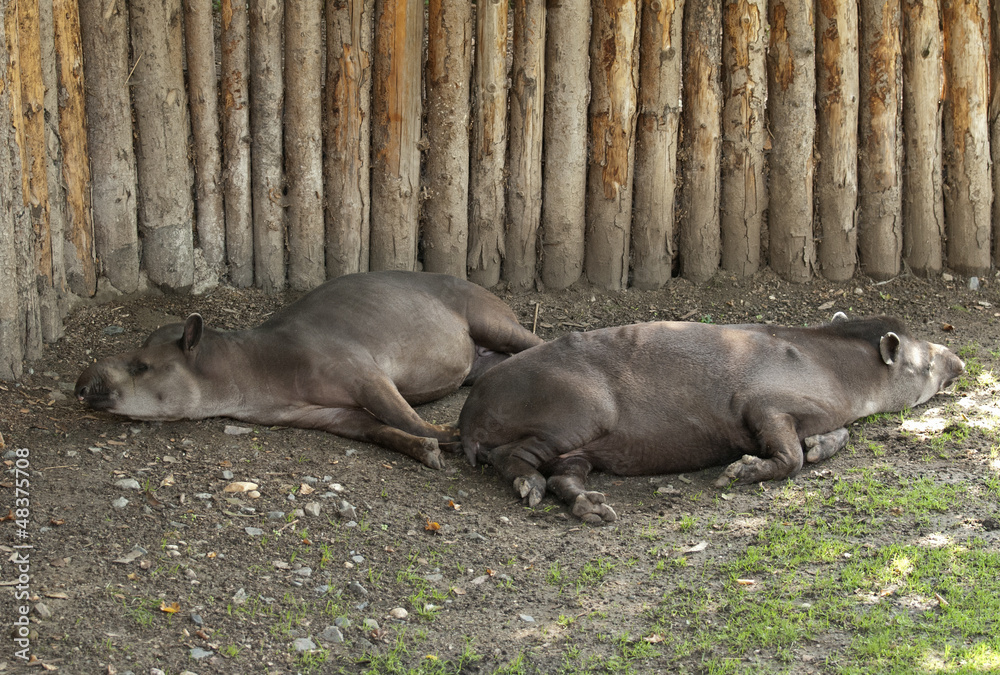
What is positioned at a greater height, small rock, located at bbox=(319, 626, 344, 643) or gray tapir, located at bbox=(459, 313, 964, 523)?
gray tapir, located at bbox=(459, 313, 964, 523)

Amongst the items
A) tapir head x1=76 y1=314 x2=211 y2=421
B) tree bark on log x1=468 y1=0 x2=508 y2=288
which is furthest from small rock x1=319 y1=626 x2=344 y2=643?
tree bark on log x1=468 y1=0 x2=508 y2=288

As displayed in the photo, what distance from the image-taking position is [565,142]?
8.00 meters

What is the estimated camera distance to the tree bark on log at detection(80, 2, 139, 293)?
23.4 feet

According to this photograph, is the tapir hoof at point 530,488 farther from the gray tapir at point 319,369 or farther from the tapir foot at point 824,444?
the tapir foot at point 824,444

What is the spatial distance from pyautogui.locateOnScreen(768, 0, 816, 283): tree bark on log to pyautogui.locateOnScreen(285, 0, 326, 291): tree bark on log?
3397 millimetres

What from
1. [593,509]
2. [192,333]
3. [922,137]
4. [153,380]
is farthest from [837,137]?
[153,380]

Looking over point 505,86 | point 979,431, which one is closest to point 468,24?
point 505,86

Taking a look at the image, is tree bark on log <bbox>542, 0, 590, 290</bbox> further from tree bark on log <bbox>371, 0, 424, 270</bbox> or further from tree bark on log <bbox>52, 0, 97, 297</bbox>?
tree bark on log <bbox>52, 0, 97, 297</bbox>

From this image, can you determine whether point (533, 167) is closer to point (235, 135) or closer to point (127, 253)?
point (235, 135)

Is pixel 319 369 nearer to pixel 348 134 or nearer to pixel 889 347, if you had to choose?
pixel 348 134

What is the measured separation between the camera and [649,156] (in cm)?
808

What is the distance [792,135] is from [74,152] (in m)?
5.12

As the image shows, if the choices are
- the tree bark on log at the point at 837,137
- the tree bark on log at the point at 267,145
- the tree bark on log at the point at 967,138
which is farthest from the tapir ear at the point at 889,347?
the tree bark on log at the point at 267,145

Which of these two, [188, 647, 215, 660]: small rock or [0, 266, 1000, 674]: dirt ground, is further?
[0, 266, 1000, 674]: dirt ground
